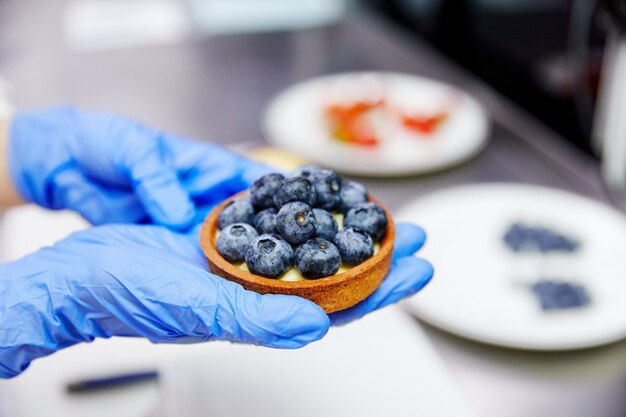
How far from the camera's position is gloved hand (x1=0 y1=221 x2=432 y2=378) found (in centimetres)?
70

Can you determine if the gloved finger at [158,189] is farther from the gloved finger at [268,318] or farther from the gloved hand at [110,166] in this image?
the gloved finger at [268,318]

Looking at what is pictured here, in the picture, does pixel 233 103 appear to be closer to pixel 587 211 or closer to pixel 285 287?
pixel 587 211

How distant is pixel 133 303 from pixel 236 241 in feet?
0.45

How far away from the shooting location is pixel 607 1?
120cm

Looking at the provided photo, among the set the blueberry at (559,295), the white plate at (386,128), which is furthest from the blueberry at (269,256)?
the white plate at (386,128)

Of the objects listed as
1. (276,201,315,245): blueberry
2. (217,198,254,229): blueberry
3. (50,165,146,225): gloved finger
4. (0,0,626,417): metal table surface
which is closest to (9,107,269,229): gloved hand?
(50,165,146,225): gloved finger

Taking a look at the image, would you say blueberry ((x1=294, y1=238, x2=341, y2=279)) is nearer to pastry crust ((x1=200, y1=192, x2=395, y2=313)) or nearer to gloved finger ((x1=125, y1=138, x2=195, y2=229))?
pastry crust ((x1=200, y1=192, x2=395, y2=313))

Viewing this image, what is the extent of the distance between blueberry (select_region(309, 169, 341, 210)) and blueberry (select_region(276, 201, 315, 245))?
0.06 meters

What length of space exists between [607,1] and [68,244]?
1014 millimetres

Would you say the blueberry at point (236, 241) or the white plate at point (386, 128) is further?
the white plate at point (386, 128)

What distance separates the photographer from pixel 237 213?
2.56 ft

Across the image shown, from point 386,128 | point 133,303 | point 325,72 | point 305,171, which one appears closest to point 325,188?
Result: point 305,171

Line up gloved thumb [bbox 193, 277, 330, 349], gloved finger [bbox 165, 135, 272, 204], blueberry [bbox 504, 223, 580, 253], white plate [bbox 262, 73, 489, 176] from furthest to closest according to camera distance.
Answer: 1. white plate [bbox 262, 73, 489, 176]
2. blueberry [bbox 504, 223, 580, 253]
3. gloved finger [bbox 165, 135, 272, 204]
4. gloved thumb [bbox 193, 277, 330, 349]

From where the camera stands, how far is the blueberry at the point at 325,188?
0.78m
